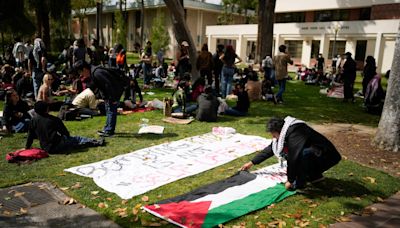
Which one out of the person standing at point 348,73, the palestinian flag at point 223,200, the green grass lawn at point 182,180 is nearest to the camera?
the palestinian flag at point 223,200

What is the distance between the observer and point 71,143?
6562 millimetres

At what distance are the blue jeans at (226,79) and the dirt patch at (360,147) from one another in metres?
4.00

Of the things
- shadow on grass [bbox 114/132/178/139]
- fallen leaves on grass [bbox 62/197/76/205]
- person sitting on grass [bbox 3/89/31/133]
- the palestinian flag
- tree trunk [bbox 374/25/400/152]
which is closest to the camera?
the palestinian flag

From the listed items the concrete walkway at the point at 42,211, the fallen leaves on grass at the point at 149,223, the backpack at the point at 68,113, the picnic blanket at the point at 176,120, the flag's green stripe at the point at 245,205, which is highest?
the backpack at the point at 68,113

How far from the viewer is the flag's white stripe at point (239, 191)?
4.57m

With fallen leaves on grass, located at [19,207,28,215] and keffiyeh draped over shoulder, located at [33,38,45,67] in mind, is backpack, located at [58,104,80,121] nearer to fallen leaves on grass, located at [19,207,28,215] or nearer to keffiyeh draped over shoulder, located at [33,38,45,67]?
keffiyeh draped over shoulder, located at [33,38,45,67]

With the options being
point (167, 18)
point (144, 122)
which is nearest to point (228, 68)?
point (144, 122)

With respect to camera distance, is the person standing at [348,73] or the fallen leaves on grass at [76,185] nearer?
the fallen leaves on grass at [76,185]

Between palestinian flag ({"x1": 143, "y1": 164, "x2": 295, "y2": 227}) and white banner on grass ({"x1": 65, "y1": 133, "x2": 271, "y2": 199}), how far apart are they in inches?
25.8

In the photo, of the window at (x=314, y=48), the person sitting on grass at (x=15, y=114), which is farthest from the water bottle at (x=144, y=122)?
the window at (x=314, y=48)

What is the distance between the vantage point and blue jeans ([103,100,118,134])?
7367 millimetres

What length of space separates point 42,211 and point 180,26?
32.2 ft

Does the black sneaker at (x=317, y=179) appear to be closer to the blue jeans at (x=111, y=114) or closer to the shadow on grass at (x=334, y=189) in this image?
the shadow on grass at (x=334, y=189)

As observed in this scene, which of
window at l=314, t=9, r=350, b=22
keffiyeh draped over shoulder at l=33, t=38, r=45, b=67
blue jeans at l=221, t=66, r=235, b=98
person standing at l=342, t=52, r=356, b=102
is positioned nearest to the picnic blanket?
blue jeans at l=221, t=66, r=235, b=98
